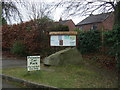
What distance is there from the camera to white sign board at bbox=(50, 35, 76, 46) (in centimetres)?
1075

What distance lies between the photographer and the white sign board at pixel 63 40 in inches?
423

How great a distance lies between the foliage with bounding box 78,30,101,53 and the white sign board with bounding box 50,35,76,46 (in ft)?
5.75

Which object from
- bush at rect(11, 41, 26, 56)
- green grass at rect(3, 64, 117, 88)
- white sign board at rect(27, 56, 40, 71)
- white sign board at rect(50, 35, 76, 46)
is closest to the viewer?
green grass at rect(3, 64, 117, 88)

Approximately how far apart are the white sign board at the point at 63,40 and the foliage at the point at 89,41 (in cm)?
175

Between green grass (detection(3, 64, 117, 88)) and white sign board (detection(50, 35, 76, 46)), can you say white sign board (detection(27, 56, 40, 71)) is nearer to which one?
green grass (detection(3, 64, 117, 88))

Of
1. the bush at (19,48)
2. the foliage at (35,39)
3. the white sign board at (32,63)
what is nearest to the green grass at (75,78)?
the white sign board at (32,63)

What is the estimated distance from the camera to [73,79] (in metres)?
6.88

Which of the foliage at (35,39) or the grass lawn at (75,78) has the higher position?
the foliage at (35,39)

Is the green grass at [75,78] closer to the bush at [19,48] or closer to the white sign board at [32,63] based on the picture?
the white sign board at [32,63]

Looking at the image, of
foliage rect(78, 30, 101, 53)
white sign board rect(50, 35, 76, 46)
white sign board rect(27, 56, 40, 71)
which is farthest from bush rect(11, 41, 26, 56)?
white sign board rect(27, 56, 40, 71)

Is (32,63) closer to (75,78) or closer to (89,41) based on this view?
(75,78)

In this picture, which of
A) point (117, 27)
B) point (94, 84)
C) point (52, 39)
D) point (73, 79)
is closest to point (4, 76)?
point (73, 79)

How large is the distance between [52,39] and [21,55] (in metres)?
3.85

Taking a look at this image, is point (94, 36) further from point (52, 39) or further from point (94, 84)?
point (94, 84)
